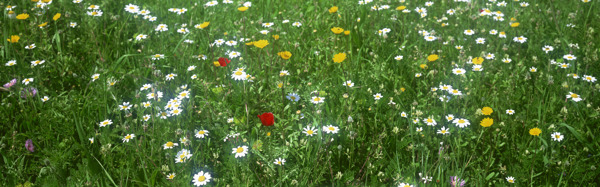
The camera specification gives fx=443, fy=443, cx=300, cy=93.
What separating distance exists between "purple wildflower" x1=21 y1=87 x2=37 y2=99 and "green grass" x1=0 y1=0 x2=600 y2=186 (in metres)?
0.03

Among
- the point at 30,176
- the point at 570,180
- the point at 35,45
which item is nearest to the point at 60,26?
the point at 35,45

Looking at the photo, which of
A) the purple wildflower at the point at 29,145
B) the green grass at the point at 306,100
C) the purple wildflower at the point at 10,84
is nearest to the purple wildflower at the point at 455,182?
the green grass at the point at 306,100

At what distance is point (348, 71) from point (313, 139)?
0.89m

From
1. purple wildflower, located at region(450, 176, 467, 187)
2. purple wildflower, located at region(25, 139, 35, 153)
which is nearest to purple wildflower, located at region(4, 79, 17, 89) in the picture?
purple wildflower, located at region(25, 139, 35, 153)

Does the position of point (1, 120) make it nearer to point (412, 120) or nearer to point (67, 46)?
point (67, 46)

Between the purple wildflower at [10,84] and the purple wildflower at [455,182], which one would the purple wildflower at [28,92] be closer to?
the purple wildflower at [10,84]

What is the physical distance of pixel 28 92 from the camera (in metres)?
2.71

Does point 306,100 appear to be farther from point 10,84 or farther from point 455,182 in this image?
point 10,84

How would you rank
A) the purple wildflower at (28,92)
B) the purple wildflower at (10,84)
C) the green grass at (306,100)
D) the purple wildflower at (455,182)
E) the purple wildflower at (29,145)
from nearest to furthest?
the purple wildflower at (455,182)
the green grass at (306,100)
the purple wildflower at (29,145)
the purple wildflower at (28,92)
the purple wildflower at (10,84)

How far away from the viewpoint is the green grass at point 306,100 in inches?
87.5

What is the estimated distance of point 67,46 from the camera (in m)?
3.34

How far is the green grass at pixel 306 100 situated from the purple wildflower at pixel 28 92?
0.03m

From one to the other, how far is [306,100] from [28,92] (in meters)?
1.70

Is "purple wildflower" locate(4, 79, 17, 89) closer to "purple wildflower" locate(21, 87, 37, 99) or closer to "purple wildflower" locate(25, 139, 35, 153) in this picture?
"purple wildflower" locate(21, 87, 37, 99)
